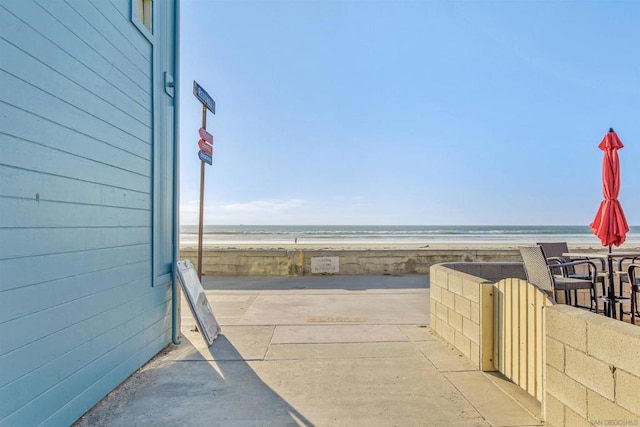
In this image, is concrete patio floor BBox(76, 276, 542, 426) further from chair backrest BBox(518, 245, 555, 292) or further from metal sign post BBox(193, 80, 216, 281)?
metal sign post BBox(193, 80, 216, 281)

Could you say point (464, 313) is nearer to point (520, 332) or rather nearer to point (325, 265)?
point (520, 332)

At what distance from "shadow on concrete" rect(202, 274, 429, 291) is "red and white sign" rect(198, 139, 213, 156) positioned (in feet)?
12.5

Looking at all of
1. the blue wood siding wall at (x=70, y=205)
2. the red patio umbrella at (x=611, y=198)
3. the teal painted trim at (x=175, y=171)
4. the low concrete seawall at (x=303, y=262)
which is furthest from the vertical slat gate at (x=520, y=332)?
the low concrete seawall at (x=303, y=262)

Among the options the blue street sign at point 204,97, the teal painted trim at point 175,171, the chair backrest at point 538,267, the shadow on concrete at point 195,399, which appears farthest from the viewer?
the blue street sign at point 204,97

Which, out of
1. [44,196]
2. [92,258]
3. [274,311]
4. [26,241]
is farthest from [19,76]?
[274,311]

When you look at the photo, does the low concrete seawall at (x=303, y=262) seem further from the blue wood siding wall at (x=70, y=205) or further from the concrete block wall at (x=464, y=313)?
the blue wood siding wall at (x=70, y=205)

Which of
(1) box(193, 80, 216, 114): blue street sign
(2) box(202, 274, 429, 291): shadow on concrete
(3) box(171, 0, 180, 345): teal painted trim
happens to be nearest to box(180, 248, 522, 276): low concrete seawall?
(2) box(202, 274, 429, 291): shadow on concrete

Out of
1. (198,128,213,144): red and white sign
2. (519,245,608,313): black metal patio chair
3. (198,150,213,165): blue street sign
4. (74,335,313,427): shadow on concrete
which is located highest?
(198,128,213,144): red and white sign

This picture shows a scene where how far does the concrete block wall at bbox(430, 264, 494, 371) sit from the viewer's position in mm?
3627

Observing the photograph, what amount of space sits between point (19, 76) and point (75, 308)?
1.54 meters

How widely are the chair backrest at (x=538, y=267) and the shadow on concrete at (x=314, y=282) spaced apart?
412 cm

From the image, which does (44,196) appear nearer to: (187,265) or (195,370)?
(195,370)

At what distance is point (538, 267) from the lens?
4.25m

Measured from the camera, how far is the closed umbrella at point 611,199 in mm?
4699
